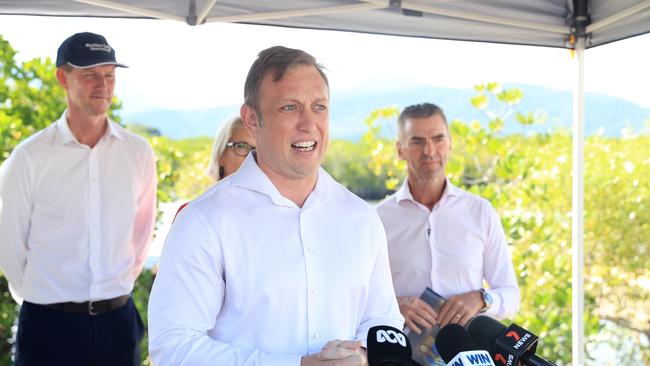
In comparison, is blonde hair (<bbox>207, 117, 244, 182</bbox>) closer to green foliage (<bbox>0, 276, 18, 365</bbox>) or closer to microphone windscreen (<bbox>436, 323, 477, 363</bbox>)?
microphone windscreen (<bbox>436, 323, 477, 363</bbox>)

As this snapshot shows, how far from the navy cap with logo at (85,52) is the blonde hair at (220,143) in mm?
687

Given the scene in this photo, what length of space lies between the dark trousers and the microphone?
240 centimetres

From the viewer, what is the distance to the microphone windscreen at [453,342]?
7.41 feet

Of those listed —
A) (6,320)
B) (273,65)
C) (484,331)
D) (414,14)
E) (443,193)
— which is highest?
(414,14)

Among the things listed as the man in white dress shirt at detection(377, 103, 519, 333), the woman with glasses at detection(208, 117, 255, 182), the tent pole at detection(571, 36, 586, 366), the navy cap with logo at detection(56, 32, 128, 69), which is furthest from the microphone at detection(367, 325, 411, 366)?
the tent pole at detection(571, 36, 586, 366)

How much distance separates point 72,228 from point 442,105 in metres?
2.88

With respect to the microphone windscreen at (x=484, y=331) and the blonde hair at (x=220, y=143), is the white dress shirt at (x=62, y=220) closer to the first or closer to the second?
the blonde hair at (x=220, y=143)

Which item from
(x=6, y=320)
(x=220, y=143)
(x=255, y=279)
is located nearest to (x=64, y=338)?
(x=220, y=143)

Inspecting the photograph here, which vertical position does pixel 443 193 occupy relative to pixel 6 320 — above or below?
above

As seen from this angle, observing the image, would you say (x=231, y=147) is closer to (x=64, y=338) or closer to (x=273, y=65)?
(x=64, y=338)

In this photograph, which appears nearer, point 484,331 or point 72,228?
point 484,331

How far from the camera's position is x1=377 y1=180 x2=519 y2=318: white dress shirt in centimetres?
377

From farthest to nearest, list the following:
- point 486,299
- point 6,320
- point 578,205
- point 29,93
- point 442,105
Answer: point 29,93, point 6,320, point 442,105, point 578,205, point 486,299

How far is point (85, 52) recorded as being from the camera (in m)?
3.98
